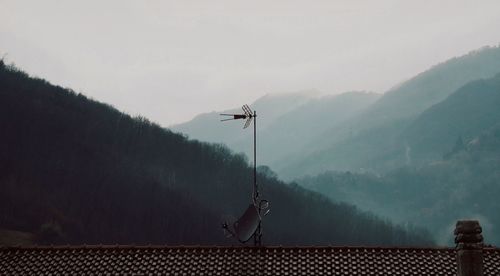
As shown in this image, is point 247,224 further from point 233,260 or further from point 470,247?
point 470,247

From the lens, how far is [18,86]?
17050 centimetres

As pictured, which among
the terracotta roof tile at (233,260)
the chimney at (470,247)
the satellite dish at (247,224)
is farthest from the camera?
the satellite dish at (247,224)

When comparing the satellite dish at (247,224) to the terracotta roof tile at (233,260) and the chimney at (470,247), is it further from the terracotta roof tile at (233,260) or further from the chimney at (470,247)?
the chimney at (470,247)

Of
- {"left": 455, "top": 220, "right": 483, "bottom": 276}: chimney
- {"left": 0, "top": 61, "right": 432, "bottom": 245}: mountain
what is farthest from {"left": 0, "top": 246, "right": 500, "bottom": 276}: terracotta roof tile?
{"left": 0, "top": 61, "right": 432, "bottom": 245}: mountain

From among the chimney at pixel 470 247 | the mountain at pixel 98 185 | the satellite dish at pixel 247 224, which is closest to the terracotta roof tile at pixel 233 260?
the satellite dish at pixel 247 224

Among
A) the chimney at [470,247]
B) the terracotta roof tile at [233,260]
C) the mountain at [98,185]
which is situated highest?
the mountain at [98,185]

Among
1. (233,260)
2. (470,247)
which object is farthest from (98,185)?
(470,247)

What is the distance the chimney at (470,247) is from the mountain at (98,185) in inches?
4308

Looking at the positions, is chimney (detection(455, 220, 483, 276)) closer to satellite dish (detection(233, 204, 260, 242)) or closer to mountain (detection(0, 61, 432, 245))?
satellite dish (detection(233, 204, 260, 242))

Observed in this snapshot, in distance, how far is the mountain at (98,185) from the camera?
14012 centimetres

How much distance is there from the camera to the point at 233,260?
2675 centimetres

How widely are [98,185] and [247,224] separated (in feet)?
449

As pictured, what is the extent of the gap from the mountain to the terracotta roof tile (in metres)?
94.0

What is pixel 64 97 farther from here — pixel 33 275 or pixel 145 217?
pixel 33 275
